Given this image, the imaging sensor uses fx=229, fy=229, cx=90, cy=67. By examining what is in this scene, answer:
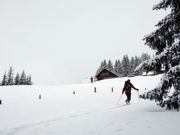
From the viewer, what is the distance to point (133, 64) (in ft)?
346

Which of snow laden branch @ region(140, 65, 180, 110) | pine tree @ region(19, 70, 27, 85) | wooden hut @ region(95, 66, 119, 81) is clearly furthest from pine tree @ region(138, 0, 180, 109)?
pine tree @ region(19, 70, 27, 85)

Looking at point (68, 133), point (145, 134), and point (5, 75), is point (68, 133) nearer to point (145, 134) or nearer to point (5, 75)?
point (145, 134)

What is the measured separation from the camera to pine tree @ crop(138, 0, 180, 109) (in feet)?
31.2

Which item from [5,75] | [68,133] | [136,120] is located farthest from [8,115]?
[5,75]

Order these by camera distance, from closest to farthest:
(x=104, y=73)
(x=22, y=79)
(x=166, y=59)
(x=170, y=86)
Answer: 1. (x=170, y=86)
2. (x=166, y=59)
3. (x=104, y=73)
4. (x=22, y=79)

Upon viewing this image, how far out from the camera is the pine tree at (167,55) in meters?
9.52

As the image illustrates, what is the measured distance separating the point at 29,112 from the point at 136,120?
1018cm

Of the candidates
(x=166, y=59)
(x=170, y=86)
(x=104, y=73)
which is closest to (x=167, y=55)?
(x=166, y=59)

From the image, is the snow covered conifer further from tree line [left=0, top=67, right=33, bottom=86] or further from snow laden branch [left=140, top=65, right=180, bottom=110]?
snow laden branch [left=140, top=65, right=180, bottom=110]

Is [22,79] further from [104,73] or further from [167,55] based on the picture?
[167,55]

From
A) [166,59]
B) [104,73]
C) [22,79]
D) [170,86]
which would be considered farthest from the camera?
[22,79]

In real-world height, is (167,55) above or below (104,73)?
below

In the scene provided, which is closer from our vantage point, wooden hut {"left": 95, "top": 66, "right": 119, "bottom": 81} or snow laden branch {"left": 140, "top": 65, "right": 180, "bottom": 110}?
snow laden branch {"left": 140, "top": 65, "right": 180, "bottom": 110}

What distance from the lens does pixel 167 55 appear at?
984cm
